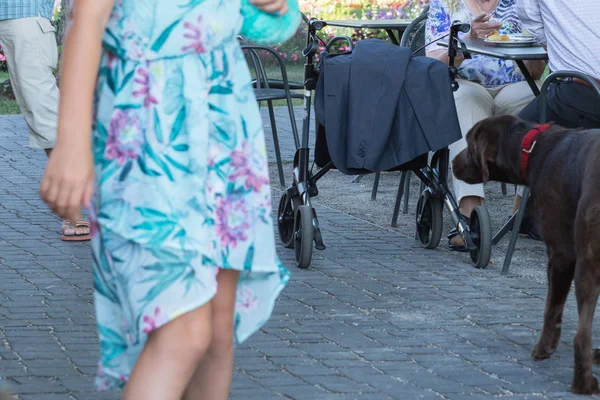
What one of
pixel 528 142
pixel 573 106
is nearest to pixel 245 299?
pixel 528 142

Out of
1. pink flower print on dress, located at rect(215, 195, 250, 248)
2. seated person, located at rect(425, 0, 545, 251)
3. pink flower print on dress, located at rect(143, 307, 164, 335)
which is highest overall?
pink flower print on dress, located at rect(215, 195, 250, 248)

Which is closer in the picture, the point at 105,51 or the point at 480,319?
the point at 105,51

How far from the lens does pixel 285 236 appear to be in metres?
5.77

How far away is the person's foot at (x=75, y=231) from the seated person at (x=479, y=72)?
218 cm

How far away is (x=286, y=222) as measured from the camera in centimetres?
573

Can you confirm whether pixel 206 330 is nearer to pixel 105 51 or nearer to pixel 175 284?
pixel 175 284

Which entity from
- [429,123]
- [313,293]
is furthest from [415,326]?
[429,123]

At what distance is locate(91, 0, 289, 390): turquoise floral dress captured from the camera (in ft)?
6.78

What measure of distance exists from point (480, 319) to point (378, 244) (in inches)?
60.6

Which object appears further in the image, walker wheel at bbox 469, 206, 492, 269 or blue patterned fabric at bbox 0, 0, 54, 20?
blue patterned fabric at bbox 0, 0, 54, 20

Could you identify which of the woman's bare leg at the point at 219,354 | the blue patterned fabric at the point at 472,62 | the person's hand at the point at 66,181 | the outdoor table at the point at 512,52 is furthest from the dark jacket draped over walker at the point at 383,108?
the person's hand at the point at 66,181

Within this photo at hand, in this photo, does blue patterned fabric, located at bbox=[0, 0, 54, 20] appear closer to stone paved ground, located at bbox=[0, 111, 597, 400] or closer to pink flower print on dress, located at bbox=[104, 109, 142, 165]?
stone paved ground, located at bbox=[0, 111, 597, 400]

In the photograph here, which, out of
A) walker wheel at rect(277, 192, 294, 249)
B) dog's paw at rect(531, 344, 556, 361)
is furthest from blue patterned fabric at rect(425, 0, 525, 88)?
dog's paw at rect(531, 344, 556, 361)

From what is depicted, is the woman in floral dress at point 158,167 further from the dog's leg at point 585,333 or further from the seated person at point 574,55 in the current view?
the seated person at point 574,55
